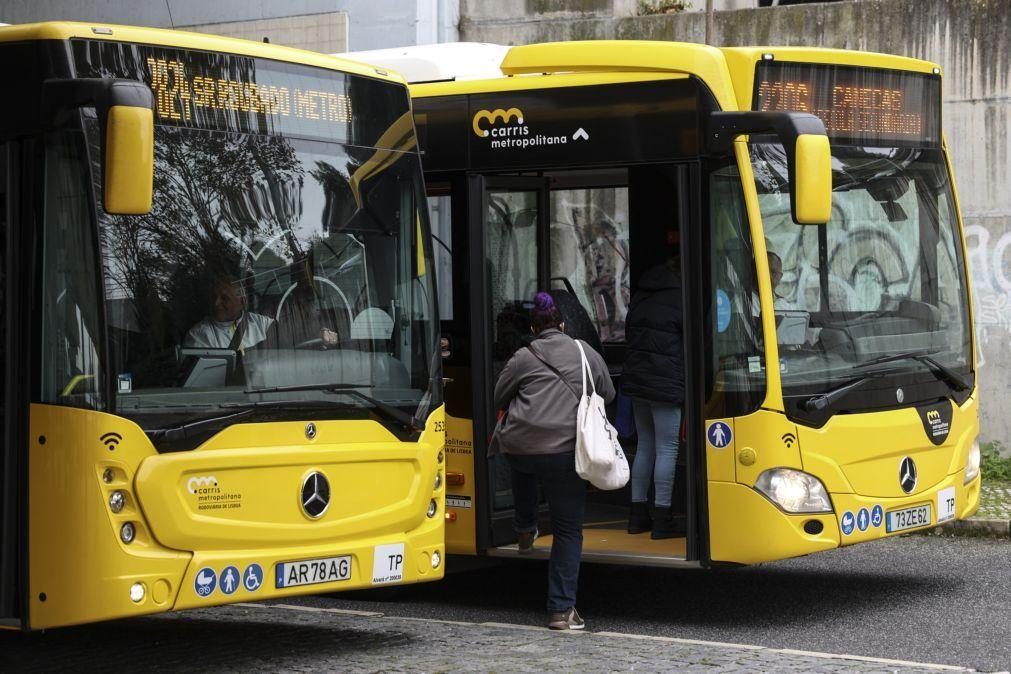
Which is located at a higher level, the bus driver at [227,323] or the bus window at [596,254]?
the bus window at [596,254]

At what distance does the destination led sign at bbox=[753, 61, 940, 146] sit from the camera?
28.8 feet

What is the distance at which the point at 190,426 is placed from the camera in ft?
23.4

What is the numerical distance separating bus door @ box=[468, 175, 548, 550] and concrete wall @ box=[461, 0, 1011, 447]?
19.9ft

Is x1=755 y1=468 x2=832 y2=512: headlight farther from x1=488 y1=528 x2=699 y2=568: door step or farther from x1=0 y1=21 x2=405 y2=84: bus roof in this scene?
x1=0 y1=21 x2=405 y2=84: bus roof

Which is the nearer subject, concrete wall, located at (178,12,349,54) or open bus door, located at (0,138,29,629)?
open bus door, located at (0,138,29,629)

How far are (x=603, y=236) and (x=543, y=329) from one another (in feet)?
16.4

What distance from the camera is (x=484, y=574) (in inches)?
438

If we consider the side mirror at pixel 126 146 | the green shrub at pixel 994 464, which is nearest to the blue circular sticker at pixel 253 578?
the side mirror at pixel 126 146

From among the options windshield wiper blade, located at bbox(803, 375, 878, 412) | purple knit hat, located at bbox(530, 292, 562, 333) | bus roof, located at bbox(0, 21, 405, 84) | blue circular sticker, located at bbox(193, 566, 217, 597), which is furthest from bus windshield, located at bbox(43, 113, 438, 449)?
windshield wiper blade, located at bbox(803, 375, 878, 412)

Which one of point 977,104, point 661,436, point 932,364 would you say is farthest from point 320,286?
point 977,104

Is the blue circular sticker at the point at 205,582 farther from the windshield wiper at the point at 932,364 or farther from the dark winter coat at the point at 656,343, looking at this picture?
the windshield wiper at the point at 932,364

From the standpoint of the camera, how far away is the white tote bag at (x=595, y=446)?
853 cm

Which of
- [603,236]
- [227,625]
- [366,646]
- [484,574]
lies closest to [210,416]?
[366,646]

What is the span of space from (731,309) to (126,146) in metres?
3.41
